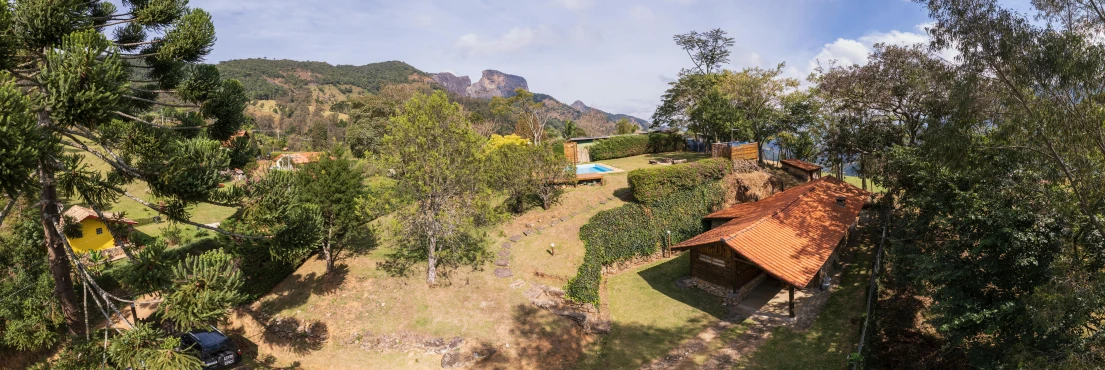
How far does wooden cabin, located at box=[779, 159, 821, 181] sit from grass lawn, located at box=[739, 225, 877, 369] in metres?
15.9

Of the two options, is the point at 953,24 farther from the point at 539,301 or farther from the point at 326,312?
the point at 326,312

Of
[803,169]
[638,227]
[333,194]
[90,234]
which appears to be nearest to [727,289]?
[638,227]

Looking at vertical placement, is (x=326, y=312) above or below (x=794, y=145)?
below

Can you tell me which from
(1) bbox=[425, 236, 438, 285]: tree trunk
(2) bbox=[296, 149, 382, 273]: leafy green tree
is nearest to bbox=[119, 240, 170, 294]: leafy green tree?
(2) bbox=[296, 149, 382, 273]: leafy green tree

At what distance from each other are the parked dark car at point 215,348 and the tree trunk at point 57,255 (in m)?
5.55

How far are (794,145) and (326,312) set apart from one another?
36.8 metres

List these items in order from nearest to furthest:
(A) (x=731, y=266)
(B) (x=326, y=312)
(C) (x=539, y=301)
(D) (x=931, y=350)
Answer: (D) (x=931, y=350) → (B) (x=326, y=312) → (C) (x=539, y=301) → (A) (x=731, y=266)

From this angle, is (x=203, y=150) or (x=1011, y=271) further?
(x=1011, y=271)

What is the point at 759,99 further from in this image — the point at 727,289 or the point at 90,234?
the point at 90,234

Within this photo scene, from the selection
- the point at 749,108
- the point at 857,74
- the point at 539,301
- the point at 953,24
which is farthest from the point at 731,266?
the point at 749,108

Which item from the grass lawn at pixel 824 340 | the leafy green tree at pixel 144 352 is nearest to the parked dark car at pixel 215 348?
the leafy green tree at pixel 144 352

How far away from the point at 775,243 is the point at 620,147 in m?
29.0

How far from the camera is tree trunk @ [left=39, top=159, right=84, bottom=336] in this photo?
7.43 m

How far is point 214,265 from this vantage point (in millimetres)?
8102
